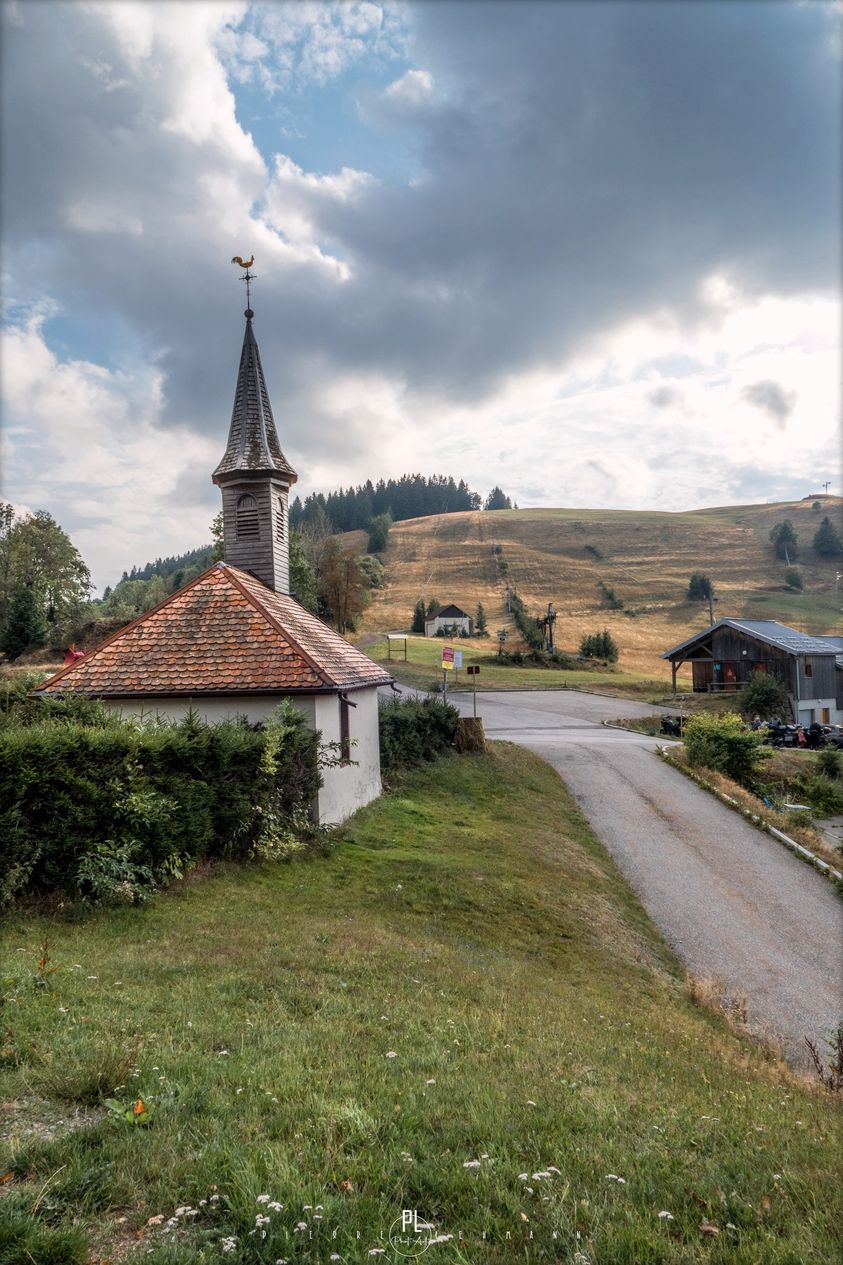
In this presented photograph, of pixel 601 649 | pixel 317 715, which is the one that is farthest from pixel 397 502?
pixel 317 715

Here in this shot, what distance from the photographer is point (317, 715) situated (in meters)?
14.2

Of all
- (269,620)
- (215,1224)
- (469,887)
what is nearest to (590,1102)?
(215,1224)

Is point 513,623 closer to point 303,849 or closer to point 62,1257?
point 303,849

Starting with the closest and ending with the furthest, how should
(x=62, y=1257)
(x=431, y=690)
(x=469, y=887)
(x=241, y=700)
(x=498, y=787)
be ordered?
(x=62, y=1257) → (x=469, y=887) → (x=241, y=700) → (x=498, y=787) → (x=431, y=690)

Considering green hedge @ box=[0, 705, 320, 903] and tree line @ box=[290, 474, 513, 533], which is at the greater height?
tree line @ box=[290, 474, 513, 533]

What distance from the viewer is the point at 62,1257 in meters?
2.92

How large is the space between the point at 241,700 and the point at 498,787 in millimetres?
9852

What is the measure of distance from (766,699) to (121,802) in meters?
41.0

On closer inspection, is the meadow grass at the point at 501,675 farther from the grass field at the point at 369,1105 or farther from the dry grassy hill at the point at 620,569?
the grass field at the point at 369,1105

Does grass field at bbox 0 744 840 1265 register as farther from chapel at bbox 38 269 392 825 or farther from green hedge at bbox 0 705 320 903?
chapel at bbox 38 269 392 825

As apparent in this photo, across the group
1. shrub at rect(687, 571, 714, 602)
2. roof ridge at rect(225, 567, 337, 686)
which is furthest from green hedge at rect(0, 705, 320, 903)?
shrub at rect(687, 571, 714, 602)

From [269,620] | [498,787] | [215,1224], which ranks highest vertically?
[269,620]

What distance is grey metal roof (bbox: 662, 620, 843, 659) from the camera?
145 ft

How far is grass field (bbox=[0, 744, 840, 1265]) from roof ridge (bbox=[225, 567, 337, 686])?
201 inches
